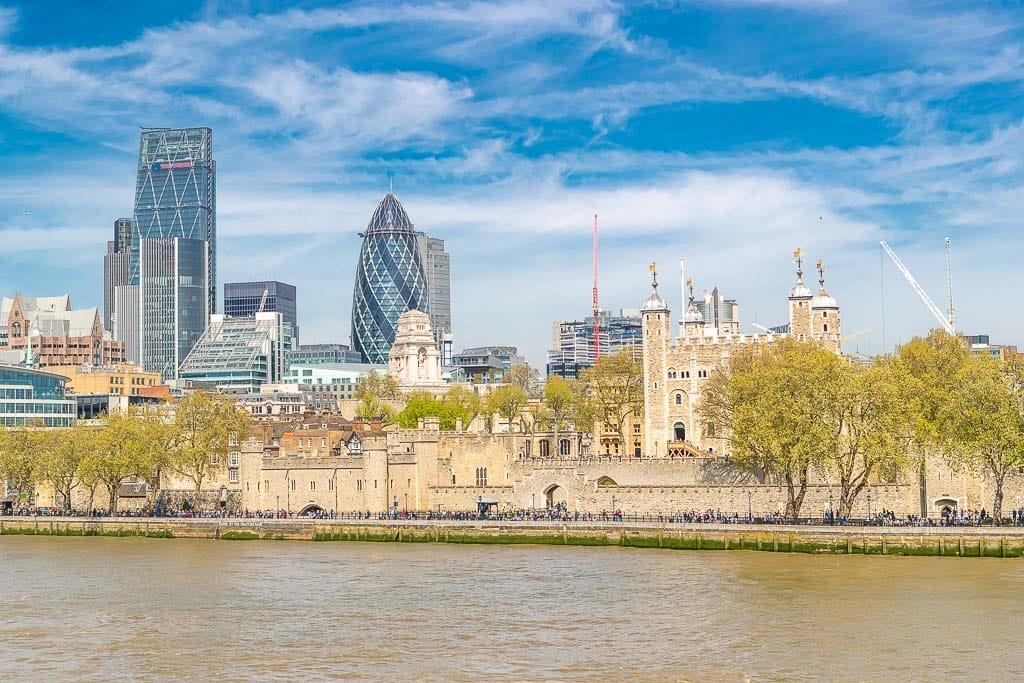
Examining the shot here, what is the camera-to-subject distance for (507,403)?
158m

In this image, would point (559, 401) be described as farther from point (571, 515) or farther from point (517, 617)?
point (517, 617)

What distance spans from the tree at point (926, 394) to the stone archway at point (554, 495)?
75.0 ft

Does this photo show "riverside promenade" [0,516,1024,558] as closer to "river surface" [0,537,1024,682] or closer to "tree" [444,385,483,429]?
"river surface" [0,537,1024,682]

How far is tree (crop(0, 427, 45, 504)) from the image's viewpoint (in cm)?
11094

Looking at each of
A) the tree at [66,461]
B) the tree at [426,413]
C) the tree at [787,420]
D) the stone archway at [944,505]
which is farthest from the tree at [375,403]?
the stone archway at [944,505]

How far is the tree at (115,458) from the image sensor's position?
103375 mm

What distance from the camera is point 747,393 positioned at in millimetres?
89562

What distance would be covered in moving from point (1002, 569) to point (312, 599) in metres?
30.9

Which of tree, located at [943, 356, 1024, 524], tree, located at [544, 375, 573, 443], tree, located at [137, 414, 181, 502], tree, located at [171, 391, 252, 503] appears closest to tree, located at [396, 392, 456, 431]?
tree, located at [544, 375, 573, 443]

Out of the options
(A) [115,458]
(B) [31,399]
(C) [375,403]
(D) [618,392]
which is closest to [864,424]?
(D) [618,392]

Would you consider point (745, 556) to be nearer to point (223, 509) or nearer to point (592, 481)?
point (592, 481)

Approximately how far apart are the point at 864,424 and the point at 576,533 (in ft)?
56.0

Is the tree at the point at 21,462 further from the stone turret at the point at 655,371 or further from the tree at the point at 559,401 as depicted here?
the tree at the point at 559,401

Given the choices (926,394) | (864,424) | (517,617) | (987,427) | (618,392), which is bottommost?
(517,617)
